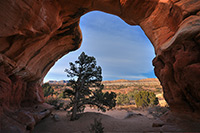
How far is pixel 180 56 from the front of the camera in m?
5.22

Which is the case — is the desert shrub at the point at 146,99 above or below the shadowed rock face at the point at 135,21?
below

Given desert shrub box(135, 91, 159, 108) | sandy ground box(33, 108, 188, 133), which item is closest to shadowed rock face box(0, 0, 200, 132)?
sandy ground box(33, 108, 188, 133)

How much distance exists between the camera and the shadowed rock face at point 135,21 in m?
5.14

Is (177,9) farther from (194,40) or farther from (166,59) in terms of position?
(166,59)

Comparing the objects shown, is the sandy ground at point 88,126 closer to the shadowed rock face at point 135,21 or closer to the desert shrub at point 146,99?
the shadowed rock face at point 135,21

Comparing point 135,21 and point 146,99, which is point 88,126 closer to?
point 135,21

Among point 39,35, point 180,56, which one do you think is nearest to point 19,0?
point 39,35

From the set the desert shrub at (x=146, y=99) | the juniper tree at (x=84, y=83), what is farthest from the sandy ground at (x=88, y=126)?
the desert shrub at (x=146, y=99)

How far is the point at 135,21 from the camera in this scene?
9.71 meters

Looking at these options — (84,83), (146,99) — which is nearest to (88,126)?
(84,83)

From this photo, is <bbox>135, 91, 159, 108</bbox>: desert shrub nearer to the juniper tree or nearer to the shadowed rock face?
the juniper tree

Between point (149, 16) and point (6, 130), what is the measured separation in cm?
1312

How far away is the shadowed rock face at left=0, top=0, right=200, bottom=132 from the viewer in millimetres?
5141

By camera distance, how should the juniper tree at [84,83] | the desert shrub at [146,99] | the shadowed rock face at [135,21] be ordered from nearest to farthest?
the shadowed rock face at [135,21] < the juniper tree at [84,83] < the desert shrub at [146,99]
